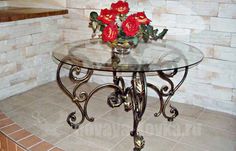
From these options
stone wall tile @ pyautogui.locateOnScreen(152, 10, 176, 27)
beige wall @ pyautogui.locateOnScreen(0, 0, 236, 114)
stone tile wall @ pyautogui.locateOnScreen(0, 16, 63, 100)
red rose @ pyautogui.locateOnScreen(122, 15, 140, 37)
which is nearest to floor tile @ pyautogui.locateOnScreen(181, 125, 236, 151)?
beige wall @ pyautogui.locateOnScreen(0, 0, 236, 114)

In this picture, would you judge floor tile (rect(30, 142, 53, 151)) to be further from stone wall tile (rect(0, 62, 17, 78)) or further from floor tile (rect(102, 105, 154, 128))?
stone wall tile (rect(0, 62, 17, 78))

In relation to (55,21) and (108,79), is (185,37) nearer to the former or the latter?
(108,79)

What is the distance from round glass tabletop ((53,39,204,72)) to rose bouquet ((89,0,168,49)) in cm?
12

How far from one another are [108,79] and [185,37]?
0.96m

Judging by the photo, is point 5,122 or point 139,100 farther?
point 5,122

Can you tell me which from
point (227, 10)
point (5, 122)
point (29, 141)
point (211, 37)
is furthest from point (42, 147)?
point (227, 10)

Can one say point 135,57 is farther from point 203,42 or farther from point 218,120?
point 218,120

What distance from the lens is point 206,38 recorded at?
7.27 ft

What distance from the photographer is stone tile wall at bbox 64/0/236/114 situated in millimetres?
2119

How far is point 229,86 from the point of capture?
222 centimetres

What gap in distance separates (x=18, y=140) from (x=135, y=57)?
98 cm

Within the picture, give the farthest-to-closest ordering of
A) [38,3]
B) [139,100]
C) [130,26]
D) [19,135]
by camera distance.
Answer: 1. [38,3]
2. [19,135]
3. [139,100]
4. [130,26]

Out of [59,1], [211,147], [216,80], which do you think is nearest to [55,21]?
[59,1]

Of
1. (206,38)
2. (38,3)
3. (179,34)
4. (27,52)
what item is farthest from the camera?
(38,3)
